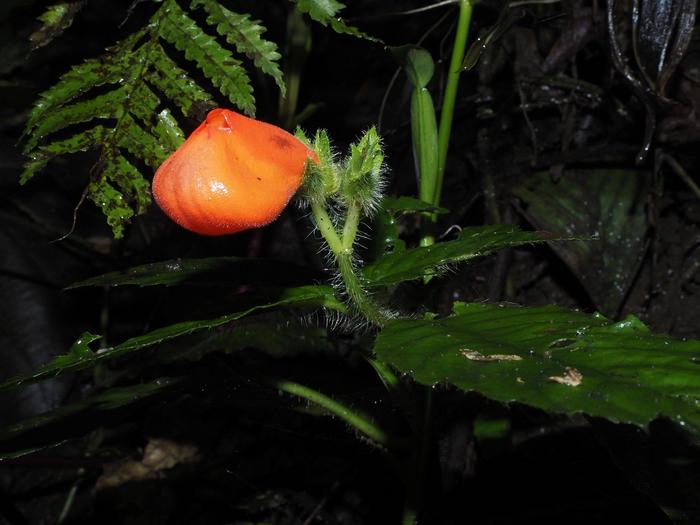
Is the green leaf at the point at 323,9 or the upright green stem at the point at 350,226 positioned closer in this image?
the upright green stem at the point at 350,226

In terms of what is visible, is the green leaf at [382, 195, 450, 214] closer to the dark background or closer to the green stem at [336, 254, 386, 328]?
the dark background

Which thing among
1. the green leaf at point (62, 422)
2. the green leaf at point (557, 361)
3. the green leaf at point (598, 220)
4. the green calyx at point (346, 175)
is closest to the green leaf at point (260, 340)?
the green leaf at point (62, 422)

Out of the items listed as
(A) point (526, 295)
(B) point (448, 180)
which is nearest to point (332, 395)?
(A) point (526, 295)

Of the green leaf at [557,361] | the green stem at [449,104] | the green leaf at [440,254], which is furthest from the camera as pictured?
the green stem at [449,104]

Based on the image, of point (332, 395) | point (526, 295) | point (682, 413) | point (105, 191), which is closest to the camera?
point (682, 413)

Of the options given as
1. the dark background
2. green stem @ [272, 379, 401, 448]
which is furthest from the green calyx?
green stem @ [272, 379, 401, 448]

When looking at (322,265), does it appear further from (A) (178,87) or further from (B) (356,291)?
(B) (356,291)

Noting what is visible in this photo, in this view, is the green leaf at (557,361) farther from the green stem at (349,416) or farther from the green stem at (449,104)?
the green stem at (449,104)

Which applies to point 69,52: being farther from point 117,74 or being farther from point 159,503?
point 159,503
